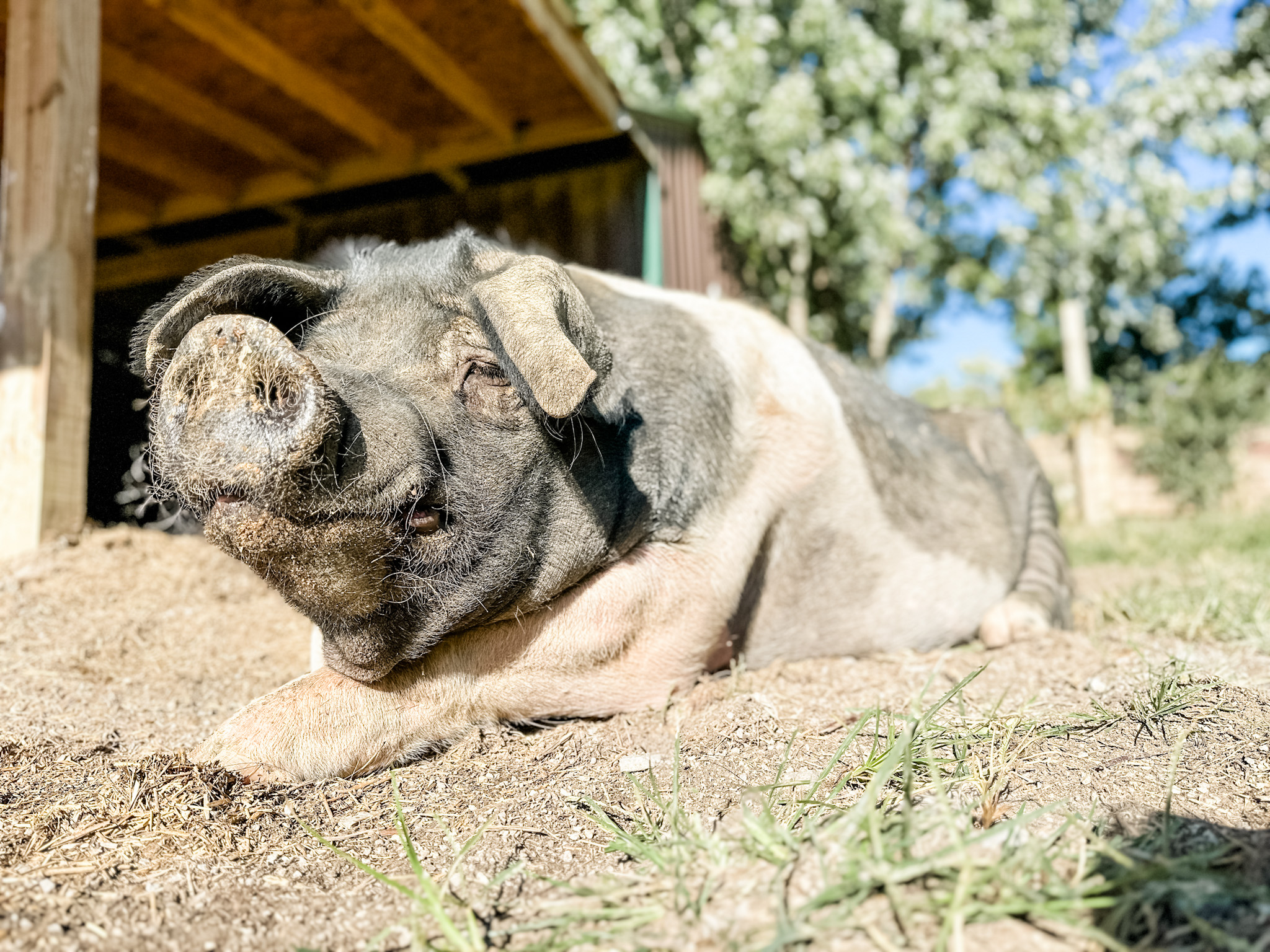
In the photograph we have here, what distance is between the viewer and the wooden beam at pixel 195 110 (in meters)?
5.86

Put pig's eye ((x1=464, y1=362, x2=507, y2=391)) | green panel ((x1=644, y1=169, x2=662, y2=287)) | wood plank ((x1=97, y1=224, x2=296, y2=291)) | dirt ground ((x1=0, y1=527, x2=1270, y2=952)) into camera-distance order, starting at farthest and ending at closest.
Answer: wood plank ((x1=97, y1=224, x2=296, y2=291)), green panel ((x1=644, y1=169, x2=662, y2=287)), pig's eye ((x1=464, y1=362, x2=507, y2=391)), dirt ground ((x1=0, y1=527, x2=1270, y2=952))

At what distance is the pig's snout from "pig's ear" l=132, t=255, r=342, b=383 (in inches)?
16.3

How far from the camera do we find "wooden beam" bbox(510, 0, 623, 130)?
227 inches

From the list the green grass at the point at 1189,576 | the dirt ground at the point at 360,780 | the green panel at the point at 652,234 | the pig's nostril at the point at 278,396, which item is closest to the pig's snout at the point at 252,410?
the pig's nostril at the point at 278,396

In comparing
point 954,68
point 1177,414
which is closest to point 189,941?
point 954,68

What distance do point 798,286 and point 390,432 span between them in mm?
10171

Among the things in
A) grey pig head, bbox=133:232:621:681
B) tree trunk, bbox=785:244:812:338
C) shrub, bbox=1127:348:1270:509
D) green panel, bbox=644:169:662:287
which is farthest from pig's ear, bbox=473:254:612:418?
shrub, bbox=1127:348:1270:509

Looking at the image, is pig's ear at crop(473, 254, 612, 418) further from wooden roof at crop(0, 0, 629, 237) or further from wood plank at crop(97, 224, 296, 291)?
wood plank at crop(97, 224, 296, 291)

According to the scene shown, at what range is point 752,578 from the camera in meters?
3.12

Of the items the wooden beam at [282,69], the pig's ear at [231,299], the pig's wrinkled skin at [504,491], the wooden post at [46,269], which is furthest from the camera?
the wooden beam at [282,69]

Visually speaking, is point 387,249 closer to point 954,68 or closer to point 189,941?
point 189,941

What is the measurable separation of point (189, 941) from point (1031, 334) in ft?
87.1

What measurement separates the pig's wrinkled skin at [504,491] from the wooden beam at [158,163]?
5.44 metres

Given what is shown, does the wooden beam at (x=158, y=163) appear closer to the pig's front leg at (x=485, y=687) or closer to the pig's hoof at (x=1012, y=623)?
the pig's front leg at (x=485, y=687)
